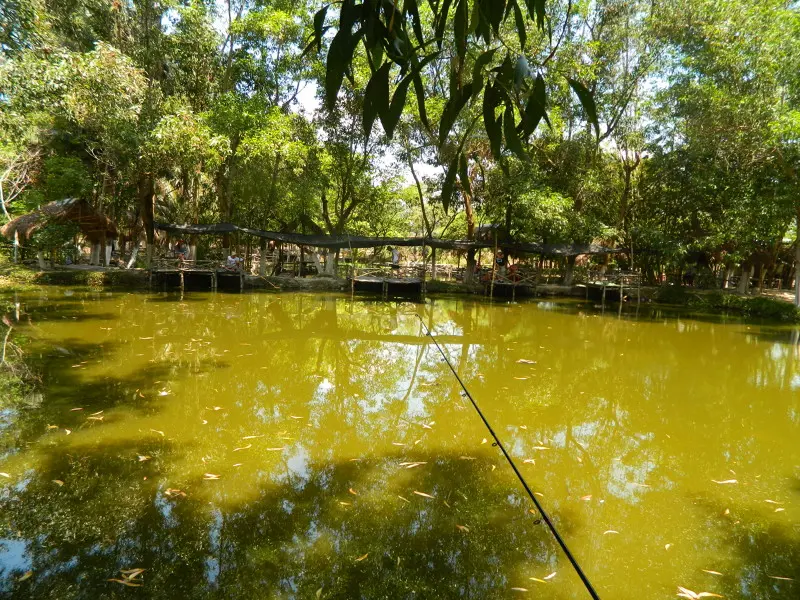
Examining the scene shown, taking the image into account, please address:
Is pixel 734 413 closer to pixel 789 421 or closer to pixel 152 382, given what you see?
pixel 789 421

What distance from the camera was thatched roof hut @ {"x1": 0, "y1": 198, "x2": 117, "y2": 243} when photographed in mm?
13414

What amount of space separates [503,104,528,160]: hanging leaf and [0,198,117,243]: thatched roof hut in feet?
51.9

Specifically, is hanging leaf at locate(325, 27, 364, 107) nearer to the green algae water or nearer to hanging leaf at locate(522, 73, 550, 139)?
hanging leaf at locate(522, 73, 550, 139)

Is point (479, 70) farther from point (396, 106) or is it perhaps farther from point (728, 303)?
point (728, 303)

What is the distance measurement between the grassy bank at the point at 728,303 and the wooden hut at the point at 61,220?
18.2 meters

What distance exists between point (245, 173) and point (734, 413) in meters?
16.1

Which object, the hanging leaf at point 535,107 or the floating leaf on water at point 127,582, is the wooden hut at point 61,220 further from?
the hanging leaf at point 535,107

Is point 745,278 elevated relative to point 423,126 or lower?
lower

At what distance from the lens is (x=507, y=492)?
10.0 ft

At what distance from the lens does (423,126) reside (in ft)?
27.0

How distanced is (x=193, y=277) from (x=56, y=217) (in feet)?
12.8

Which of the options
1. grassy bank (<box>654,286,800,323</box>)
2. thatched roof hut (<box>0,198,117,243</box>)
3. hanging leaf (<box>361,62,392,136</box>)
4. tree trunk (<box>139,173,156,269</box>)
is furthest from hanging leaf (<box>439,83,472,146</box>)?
thatched roof hut (<box>0,198,117,243</box>)

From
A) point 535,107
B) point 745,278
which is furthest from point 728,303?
point 535,107

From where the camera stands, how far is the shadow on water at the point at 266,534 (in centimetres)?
214
